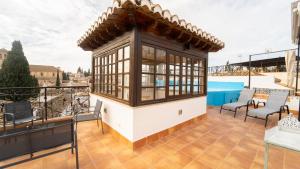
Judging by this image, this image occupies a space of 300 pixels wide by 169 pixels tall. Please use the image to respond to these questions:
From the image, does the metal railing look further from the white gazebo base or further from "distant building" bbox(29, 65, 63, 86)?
"distant building" bbox(29, 65, 63, 86)

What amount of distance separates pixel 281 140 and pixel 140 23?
2.64 m

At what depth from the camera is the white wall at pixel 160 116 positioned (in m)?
2.69

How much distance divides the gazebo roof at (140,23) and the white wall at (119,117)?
160 cm

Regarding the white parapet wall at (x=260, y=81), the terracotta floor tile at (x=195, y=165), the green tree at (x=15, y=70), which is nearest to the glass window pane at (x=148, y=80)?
the terracotta floor tile at (x=195, y=165)

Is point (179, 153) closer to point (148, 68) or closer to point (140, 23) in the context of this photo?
point (148, 68)

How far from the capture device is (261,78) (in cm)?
1098

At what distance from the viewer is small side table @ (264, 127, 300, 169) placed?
1451mm

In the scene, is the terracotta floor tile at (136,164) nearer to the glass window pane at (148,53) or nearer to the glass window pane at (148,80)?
the glass window pane at (148,80)

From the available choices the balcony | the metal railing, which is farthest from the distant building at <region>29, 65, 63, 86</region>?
the balcony

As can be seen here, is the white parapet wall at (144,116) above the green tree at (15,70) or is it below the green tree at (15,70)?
below

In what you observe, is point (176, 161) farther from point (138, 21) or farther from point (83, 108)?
point (83, 108)

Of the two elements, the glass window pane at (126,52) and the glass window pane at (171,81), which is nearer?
the glass window pane at (126,52)

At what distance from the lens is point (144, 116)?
2789 mm

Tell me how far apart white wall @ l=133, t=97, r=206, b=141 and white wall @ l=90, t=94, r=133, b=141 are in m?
0.13
